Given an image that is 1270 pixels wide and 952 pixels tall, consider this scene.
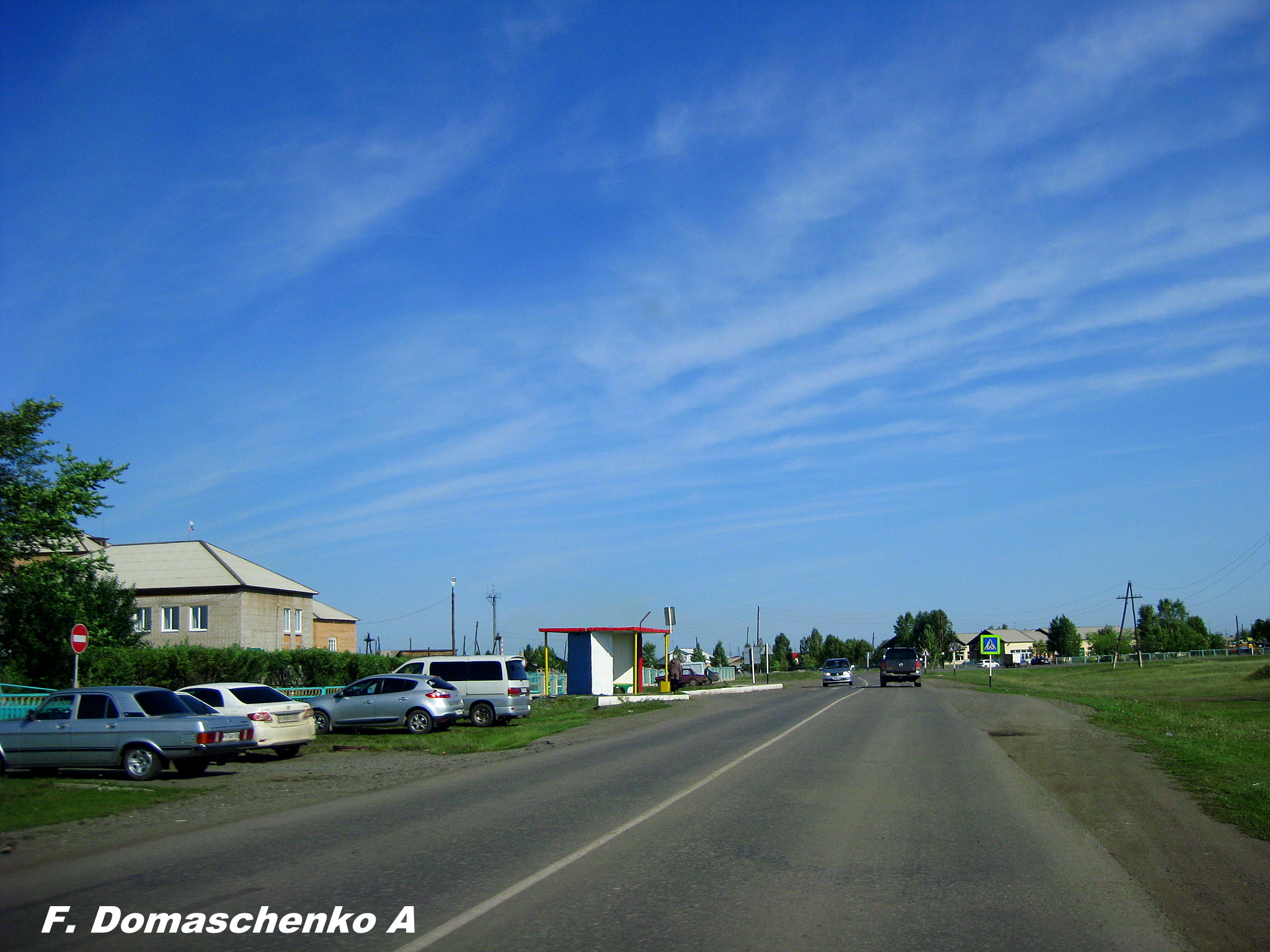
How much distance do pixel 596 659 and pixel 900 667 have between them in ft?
60.1

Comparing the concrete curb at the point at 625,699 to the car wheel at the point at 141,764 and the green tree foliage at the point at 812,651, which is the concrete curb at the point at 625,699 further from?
the green tree foliage at the point at 812,651

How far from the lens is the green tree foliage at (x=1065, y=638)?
517 feet

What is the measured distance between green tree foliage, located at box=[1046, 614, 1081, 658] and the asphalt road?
6276 inches

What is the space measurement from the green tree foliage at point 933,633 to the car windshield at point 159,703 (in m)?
136

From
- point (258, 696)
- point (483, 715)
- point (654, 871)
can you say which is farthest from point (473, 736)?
point (654, 871)

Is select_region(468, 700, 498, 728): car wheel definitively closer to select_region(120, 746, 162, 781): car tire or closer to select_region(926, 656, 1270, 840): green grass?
select_region(120, 746, 162, 781): car tire

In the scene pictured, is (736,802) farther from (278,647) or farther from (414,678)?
(278,647)

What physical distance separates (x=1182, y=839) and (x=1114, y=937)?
4.08m

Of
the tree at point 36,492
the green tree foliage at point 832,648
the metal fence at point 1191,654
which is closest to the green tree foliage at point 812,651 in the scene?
the green tree foliage at point 832,648

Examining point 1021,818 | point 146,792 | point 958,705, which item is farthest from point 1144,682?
point 146,792

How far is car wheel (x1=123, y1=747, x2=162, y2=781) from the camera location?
15055 millimetres

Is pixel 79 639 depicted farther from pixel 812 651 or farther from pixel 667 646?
pixel 812 651

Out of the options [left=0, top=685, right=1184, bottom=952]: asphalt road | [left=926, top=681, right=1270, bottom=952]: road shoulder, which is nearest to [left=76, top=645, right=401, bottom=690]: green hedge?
[left=0, top=685, right=1184, bottom=952]: asphalt road

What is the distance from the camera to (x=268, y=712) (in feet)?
62.6
